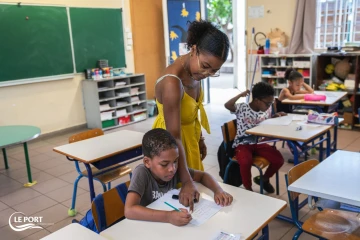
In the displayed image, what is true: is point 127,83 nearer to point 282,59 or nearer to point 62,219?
point 282,59

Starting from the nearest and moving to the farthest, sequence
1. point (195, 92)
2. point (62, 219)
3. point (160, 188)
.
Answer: point (160, 188)
point (195, 92)
point (62, 219)

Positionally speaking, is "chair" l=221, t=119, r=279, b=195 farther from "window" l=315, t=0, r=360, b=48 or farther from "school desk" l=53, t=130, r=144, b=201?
"window" l=315, t=0, r=360, b=48

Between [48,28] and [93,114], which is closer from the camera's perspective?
[48,28]

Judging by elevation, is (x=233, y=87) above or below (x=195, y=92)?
below

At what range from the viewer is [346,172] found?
1.87 m

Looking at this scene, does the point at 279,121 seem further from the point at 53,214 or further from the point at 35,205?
the point at 35,205

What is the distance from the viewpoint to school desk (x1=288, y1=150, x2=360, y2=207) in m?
1.59

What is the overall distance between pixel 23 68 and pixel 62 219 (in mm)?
3007

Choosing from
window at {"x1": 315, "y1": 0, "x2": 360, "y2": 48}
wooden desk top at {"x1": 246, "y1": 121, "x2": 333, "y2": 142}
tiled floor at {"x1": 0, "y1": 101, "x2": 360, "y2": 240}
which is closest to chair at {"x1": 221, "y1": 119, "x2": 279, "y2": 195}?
wooden desk top at {"x1": 246, "y1": 121, "x2": 333, "y2": 142}

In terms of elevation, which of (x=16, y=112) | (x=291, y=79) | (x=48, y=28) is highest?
(x=48, y=28)

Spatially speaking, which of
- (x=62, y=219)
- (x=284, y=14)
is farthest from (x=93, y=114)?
(x=284, y=14)

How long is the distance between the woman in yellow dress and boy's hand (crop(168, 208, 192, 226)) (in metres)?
0.12

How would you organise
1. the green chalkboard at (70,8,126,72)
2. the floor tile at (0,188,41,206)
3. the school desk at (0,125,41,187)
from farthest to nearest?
1. the green chalkboard at (70,8,126,72)
2. the floor tile at (0,188,41,206)
3. the school desk at (0,125,41,187)

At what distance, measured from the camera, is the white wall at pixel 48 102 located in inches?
196
